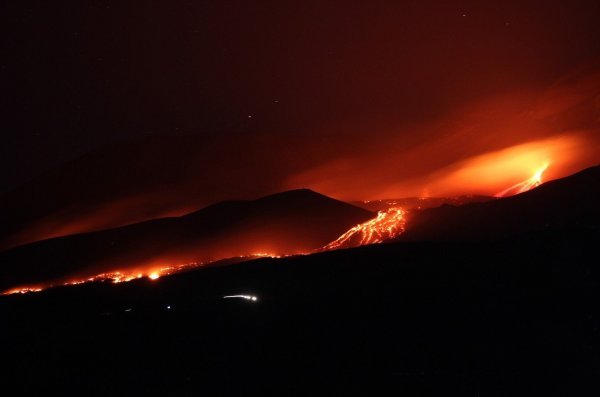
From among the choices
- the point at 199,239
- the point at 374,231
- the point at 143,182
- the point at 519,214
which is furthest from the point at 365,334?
the point at 143,182

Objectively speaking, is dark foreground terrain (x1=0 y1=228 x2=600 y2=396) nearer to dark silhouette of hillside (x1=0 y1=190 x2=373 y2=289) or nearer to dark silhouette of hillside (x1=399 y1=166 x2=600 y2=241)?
dark silhouette of hillside (x1=399 y1=166 x2=600 y2=241)

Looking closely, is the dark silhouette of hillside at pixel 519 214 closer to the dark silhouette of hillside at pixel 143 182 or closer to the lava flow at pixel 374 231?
the lava flow at pixel 374 231

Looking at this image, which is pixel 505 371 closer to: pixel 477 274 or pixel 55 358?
pixel 477 274

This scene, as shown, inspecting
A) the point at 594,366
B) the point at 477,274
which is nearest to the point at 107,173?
the point at 477,274

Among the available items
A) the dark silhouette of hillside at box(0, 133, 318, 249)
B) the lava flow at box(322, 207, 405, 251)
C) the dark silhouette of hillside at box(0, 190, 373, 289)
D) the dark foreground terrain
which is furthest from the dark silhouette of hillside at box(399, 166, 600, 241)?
the dark silhouette of hillside at box(0, 133, 318, 249)

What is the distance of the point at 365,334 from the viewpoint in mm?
22984

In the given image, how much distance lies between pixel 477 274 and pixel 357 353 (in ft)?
26.8

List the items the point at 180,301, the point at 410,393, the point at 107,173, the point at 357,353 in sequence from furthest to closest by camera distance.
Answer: the point at 107,173
the point at 180,301
the point at 357,353
the point at 410,393

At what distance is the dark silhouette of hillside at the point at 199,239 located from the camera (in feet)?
196

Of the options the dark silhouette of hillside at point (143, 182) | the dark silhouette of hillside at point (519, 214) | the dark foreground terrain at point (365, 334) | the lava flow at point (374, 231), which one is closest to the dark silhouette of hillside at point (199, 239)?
the lava flow at point (374, 231)

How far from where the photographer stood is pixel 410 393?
1822 cm

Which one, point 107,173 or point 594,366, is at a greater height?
point 107,173

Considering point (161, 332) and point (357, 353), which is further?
point (161, 332)

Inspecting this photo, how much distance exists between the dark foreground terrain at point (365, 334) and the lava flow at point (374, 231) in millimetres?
18794
